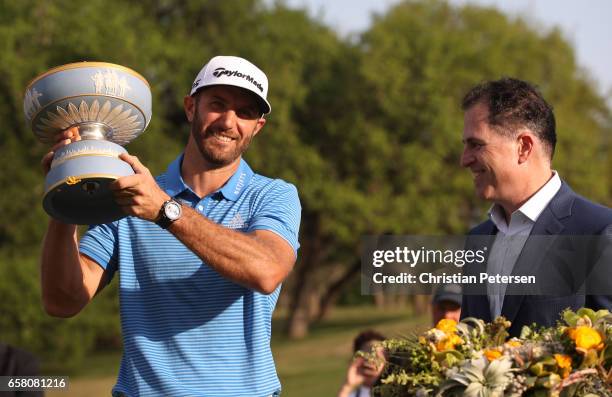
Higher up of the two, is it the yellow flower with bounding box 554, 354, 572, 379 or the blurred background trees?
the blurred background trees

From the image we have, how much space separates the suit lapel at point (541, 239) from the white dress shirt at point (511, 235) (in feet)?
0.12

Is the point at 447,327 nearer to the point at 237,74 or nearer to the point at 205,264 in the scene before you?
the point at 205,264

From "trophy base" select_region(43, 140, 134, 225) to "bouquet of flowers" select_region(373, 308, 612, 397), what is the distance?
1.26 metres

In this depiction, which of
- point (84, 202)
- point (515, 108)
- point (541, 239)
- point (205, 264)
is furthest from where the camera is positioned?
point (515, 108)

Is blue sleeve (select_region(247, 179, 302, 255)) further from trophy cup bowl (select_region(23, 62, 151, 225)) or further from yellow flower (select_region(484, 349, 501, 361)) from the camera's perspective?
yellow flower (select_region(484, 349, 501, 361))

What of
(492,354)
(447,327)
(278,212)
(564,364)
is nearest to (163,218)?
(278,212)

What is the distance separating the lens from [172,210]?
12.4ft

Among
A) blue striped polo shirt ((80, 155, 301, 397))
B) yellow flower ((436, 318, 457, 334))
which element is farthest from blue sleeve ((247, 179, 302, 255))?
yellow flower ((436, 318, 457, 334))

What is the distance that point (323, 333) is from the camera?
164 feet

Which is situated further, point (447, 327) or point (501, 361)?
point (447, 327)

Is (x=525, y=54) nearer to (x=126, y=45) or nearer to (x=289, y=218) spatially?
(x=126, y=45)

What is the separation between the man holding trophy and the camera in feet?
13.2

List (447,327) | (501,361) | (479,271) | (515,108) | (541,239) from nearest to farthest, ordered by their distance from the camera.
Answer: (501,361) → (447,327) → (541,239) → (515,108) → (479,271)

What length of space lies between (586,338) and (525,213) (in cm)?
132
